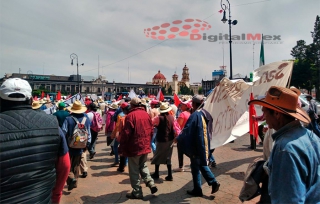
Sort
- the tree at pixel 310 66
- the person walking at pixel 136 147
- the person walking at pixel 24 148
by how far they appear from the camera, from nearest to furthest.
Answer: the person walking at pixel 24 148
the person walking at pixel 136 147
the tree at pixel 310 66

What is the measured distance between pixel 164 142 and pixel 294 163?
12.8 feet

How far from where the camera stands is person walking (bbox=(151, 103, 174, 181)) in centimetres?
518

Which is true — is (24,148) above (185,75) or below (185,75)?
below

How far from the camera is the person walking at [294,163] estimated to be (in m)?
1.42

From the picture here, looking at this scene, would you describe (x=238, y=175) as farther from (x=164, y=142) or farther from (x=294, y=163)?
(x=294, y=163)

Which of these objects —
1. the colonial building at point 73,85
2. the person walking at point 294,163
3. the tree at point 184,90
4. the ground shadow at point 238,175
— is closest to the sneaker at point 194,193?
the ground shadow at point 238,175

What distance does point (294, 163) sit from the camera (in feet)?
4.70

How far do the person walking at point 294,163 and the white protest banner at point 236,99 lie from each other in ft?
12.3

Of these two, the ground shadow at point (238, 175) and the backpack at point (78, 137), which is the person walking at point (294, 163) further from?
the ground shadow at point (238, 175)

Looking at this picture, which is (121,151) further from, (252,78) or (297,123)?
(252,78)

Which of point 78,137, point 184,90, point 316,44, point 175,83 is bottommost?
point 78,137

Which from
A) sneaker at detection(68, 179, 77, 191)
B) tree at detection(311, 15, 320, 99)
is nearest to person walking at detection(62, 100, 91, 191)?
sneaker at detection(68, 179, 77, 191)

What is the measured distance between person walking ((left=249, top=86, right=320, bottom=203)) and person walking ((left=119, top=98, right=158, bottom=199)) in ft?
9.49

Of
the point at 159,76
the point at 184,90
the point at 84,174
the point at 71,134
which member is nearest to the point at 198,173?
the point at 71,134
